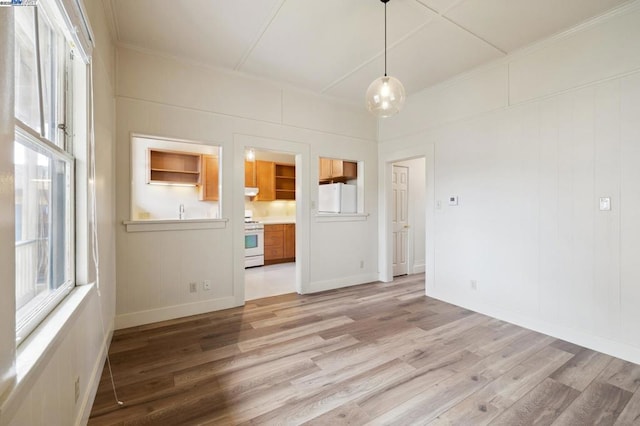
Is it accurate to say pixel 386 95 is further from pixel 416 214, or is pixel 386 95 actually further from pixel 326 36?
pixel 416 214

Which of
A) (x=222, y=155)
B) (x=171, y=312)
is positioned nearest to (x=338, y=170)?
(x=222, y=155)

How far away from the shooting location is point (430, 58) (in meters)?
3.35

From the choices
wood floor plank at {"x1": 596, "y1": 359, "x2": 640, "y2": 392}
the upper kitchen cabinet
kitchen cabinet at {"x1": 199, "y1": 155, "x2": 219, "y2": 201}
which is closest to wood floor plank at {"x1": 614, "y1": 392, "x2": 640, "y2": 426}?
wood floor plank at {"x1": 596, "y1": 359, "x2": 640, "y2": 392}

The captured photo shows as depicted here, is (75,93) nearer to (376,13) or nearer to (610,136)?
(376,13)

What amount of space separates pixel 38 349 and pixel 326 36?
3.21m

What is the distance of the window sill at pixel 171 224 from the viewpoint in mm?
3090

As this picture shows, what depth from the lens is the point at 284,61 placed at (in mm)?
3406

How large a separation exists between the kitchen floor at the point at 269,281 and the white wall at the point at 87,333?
6.28ft

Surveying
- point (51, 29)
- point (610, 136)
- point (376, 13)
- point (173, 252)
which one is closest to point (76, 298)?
point (51, 29)

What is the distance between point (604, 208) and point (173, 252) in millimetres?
4452

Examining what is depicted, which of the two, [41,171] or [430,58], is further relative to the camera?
[430,58]

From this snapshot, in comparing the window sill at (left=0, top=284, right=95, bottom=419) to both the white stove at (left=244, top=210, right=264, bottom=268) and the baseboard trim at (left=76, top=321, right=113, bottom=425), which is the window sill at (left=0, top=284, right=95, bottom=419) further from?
the white stove at (left=244, top=210, right=264, bottom=268)

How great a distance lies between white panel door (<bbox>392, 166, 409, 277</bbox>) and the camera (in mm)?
5383

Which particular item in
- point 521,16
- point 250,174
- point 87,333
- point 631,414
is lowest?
point 631,414
